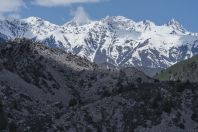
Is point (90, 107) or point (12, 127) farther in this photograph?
point (90, 107)

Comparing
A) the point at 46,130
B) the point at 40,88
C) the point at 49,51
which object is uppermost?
the point at 49,51

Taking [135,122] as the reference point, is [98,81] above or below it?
above

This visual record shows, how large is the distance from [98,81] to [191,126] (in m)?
62.3

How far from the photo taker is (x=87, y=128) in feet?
313

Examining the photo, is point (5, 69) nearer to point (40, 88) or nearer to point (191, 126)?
point (40, 88)

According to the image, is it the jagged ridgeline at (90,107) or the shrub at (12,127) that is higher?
the jagged ridgeline at (90,107)

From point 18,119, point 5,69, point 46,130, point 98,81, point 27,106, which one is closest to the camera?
point 46,130

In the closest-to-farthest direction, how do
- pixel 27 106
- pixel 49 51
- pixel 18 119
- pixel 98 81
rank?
pixel 18 119
pixel 27 106
pixel 98 81
pixel 49 51

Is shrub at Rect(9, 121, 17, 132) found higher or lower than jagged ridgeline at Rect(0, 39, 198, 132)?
lower

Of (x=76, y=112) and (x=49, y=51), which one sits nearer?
(x=76, y=112)

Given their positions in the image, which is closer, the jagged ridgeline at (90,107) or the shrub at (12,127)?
the shrub at (12,127)

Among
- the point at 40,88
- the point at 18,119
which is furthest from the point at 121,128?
the point at 40,88

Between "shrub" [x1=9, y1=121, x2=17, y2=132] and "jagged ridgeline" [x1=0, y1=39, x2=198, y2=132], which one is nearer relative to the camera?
"shrub" [x1=9, y1=121, x2=17, y2=132]

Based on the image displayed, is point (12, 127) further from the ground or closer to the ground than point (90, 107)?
closer to the ground
